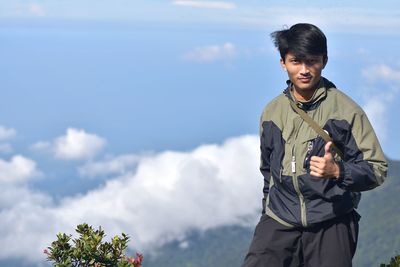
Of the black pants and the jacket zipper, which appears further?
the black pants

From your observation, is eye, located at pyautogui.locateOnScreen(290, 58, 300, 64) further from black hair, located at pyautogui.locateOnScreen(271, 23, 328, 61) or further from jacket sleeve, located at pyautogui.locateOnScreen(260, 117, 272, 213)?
→ jacket sleeve, located at pyautogui.locateOnScreen(260, 117, 272, 213)

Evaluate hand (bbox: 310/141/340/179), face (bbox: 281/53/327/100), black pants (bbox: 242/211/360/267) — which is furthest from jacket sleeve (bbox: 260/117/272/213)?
hand (bbox: 310/141/340/179)

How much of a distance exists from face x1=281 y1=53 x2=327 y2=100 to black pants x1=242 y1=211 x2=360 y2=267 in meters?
1.21

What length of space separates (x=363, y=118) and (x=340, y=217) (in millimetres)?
939

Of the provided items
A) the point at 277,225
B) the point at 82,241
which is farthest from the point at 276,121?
the point at 82,241

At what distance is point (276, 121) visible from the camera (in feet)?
23.7

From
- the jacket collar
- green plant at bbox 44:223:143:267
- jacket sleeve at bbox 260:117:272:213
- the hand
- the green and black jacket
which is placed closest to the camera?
the hand

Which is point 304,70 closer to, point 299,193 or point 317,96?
point 317,96

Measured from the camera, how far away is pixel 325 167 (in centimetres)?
644

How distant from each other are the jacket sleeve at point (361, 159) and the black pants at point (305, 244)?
57 cm

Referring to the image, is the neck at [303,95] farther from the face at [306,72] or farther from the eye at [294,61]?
the eye at [294,61]

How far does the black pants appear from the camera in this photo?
709 centimetres

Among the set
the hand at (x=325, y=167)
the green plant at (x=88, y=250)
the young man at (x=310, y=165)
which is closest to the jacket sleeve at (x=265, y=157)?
the young man at (x=310, y=165)

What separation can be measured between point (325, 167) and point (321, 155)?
0.42m
